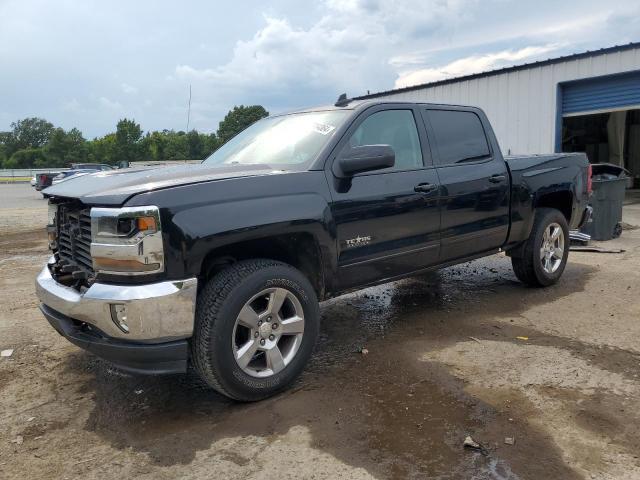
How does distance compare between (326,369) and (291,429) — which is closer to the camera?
(291,429)

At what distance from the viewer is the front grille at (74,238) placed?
3.27 meters

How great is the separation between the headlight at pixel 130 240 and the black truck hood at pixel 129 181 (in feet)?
0.34

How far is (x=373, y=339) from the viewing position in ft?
14.9

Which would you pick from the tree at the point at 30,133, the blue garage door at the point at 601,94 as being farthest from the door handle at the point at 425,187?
the tree at the point at 30,133

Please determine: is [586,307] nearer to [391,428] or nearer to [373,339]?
[373,339]

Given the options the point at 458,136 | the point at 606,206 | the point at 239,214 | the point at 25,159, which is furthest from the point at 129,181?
the point at 25,159

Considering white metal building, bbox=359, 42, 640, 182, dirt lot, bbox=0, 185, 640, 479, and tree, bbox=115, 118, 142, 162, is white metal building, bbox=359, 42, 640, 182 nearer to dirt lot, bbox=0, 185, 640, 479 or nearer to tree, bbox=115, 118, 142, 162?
dirt lot, bbox=0, 185, 640, 479

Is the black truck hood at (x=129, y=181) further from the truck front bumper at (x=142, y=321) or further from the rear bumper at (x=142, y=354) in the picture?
the rear bumper at (x=142, y=354)

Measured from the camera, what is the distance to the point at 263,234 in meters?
3.34

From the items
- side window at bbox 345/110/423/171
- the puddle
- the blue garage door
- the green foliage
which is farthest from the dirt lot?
the green foliage

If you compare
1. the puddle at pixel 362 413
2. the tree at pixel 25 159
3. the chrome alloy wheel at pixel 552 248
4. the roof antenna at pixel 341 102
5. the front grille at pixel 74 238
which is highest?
the tree at pixel 25 159

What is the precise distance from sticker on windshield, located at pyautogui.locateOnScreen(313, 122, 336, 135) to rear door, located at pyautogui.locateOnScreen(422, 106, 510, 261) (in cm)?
105

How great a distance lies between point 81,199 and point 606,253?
7.56m

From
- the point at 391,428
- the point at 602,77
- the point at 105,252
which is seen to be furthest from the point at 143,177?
the point at 602,77
